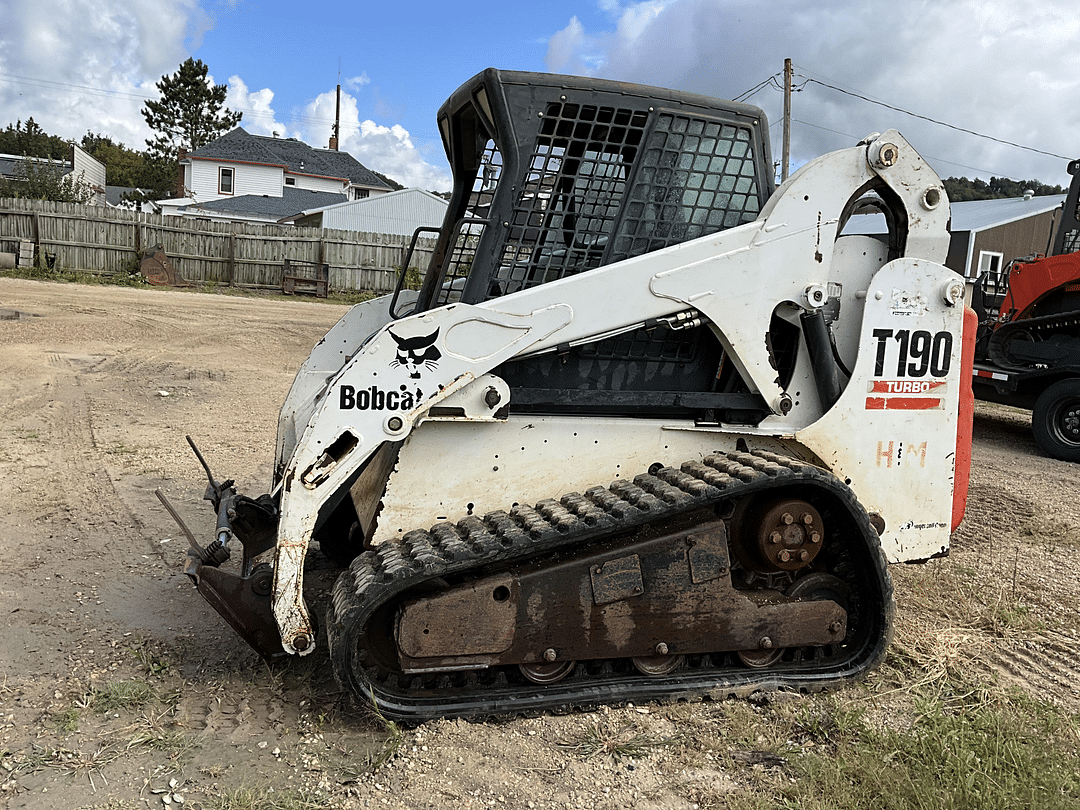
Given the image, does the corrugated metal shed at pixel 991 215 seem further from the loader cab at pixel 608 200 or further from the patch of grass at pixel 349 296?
the loader cab at pixel 608 200

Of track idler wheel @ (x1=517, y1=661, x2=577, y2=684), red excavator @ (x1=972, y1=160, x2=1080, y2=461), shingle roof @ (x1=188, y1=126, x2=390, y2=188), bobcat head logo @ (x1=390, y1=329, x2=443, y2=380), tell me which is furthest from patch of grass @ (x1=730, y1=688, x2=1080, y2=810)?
shingle roof @ (x1=188, y1=126, x2=390, y2=188)

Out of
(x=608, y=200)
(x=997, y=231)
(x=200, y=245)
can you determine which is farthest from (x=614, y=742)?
(x=997, y=231)

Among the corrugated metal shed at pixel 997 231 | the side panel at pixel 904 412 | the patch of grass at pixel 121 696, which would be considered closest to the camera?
the patch of grass at pixel 121 696

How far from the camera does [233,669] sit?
3.80 metres

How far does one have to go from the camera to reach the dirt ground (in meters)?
2.96

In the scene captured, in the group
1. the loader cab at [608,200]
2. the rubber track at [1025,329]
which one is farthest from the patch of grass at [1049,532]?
the rubber track at [1025,329]

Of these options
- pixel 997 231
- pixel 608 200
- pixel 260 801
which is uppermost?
pixel 997 231

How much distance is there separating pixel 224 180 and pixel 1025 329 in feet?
129

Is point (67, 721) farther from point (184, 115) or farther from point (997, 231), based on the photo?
point (184, 115)

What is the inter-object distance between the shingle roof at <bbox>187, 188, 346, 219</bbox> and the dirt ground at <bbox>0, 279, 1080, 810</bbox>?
107ft

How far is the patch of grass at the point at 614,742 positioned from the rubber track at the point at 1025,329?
8.37 meters

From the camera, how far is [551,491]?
3.72m

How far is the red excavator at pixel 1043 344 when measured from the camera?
9.48 metres

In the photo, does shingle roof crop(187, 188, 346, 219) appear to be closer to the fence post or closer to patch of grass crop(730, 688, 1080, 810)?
the fence post
